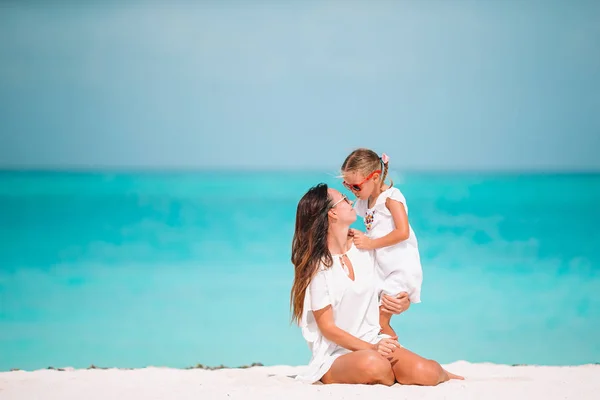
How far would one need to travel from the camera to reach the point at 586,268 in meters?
12.0

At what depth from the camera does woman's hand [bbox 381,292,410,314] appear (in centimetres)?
439

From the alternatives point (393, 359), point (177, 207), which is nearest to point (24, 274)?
point (393, 359)

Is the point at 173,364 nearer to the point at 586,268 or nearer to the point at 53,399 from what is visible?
the point at 53,399

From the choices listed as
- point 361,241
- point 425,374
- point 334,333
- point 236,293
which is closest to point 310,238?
point 361,241

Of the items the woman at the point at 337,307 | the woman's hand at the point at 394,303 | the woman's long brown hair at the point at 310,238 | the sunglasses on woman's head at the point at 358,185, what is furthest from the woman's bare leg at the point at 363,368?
the sunglasses on woman's head at the point at 358,185

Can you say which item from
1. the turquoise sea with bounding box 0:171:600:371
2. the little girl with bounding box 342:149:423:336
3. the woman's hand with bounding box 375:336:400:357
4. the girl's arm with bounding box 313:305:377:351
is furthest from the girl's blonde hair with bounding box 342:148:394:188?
the woman's hand with bounding box 375:336:400:357

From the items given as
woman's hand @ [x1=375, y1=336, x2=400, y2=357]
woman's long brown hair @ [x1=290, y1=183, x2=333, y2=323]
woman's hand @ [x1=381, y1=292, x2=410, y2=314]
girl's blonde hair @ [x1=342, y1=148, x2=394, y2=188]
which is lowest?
woman's hand @ [x1=375, y1=336, x2=400, y2=357]

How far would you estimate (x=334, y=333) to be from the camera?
3941 millimetres

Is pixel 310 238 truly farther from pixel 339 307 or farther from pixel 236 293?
pixel 236 293

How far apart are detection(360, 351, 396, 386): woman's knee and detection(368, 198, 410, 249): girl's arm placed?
60 cm

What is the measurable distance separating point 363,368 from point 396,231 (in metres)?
0.75

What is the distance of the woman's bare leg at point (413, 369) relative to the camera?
4043 mm

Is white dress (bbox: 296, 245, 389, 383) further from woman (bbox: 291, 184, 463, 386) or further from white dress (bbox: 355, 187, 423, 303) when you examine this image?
white dress (bbox: 355, 187, 423, 303)

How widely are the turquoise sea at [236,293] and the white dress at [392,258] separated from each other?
0.44 m
